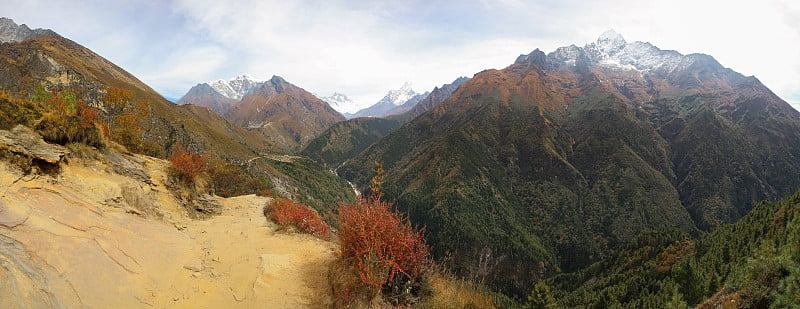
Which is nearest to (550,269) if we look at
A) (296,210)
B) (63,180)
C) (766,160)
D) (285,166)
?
(285,166)

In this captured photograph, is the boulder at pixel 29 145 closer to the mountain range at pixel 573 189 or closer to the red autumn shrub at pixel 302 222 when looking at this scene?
the red autumn shrub at pixel 302 222

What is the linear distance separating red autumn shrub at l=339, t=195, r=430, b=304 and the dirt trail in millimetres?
1599

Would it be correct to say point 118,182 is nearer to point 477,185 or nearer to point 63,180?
point 63,180

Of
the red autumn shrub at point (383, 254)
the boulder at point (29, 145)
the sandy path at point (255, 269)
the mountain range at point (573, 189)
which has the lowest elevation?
the mountain range at point (573, 189)

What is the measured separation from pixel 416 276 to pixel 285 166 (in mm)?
141477

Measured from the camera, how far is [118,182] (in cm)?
1160

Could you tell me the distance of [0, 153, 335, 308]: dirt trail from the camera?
20.5ft

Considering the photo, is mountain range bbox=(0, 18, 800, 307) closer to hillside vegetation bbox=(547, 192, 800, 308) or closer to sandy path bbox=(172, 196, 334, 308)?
hillside vegetation bbox=(547, 192, 800, 308)

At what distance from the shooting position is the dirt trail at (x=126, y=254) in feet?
20.5

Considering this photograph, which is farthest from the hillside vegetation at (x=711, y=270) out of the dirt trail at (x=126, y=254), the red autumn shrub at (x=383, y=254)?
the dirt trail at (x=126, y=254)

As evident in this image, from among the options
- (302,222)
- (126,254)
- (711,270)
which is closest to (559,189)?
(711,270)

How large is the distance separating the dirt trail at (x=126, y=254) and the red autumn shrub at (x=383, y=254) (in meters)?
1.60

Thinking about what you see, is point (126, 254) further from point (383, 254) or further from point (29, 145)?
point (383, 254)

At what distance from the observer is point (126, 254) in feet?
26.9
